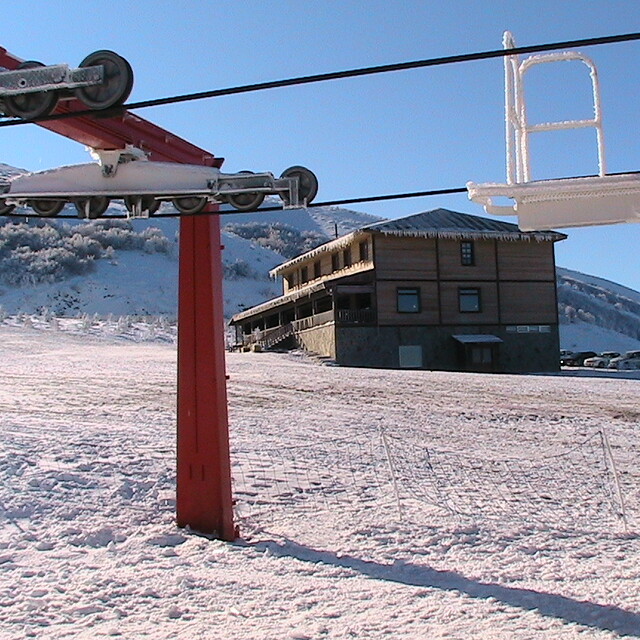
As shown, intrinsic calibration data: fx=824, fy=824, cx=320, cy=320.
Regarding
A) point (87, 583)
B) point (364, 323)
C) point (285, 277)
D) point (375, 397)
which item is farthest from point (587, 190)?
point (285, 277)

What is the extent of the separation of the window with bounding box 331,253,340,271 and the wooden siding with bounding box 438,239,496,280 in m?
5.57

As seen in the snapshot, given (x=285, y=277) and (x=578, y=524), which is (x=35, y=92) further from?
(x=285, y=277)

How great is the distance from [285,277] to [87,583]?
42.5 meters

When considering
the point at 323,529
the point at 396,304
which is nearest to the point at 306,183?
the point at 323,529

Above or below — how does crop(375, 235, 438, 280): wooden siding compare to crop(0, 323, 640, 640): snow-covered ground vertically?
above

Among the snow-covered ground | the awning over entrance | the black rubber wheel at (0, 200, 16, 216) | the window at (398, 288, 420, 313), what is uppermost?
the window at (398, 288, 420, 313)

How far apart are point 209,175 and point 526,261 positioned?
3208 centimetres

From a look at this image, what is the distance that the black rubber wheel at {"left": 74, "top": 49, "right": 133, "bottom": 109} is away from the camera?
5.07 metres

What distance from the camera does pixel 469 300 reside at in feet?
120

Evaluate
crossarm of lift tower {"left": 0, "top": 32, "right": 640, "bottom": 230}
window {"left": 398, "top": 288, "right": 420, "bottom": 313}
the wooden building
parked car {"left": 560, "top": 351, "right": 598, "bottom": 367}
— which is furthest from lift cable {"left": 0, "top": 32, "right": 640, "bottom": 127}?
parked car {"left": 560, "top": 351, "right": 598, "bottom": 367}

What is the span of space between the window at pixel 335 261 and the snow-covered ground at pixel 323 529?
24.0m

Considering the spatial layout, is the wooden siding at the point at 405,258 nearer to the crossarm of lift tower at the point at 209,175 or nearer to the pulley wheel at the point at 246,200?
the crossarm of lift tower at the point at 209,175

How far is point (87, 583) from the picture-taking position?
6293 mm

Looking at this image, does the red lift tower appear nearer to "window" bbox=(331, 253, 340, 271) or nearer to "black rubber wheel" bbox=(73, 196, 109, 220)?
"black rubber wheel" bbox=(73, 196, 109, 220)
